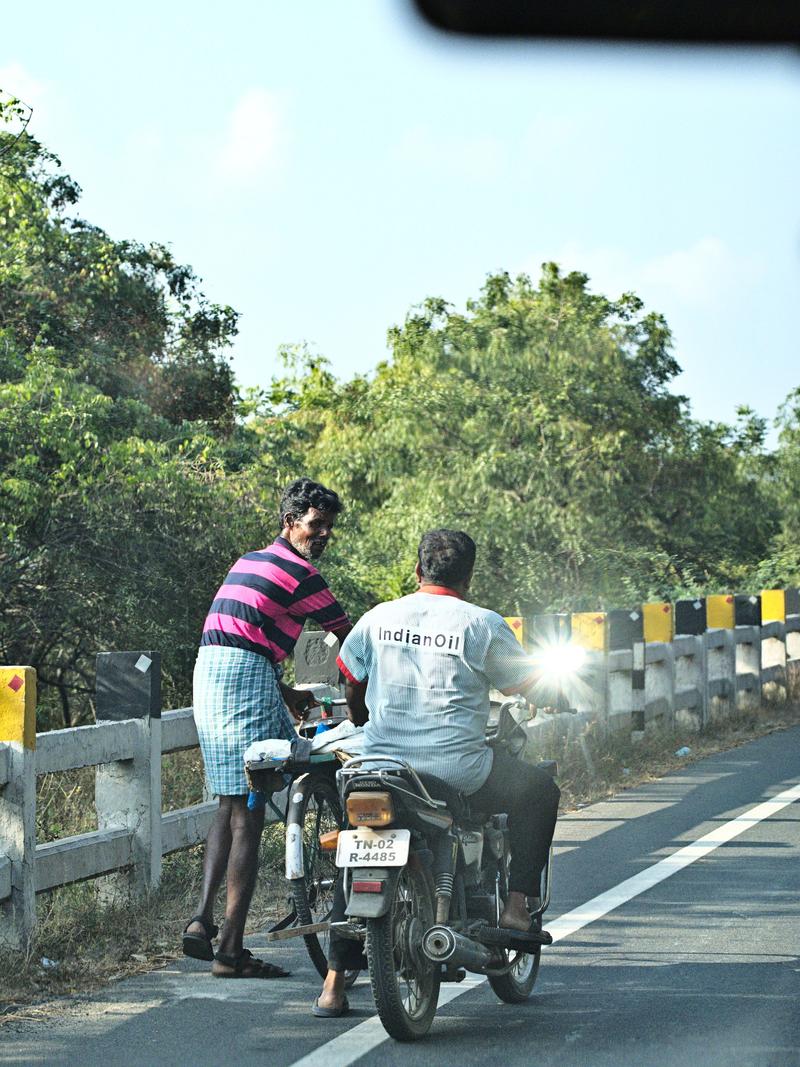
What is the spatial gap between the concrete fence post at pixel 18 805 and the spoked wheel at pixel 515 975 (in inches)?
72.9

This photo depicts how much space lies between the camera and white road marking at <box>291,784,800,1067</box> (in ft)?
17.8

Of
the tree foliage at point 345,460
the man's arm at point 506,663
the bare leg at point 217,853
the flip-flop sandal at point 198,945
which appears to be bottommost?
the flip-flop sandal at point 198,945

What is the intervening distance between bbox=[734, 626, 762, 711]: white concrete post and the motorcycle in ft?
40.5

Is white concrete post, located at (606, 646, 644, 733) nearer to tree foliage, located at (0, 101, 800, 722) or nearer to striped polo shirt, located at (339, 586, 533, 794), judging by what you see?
tree foliage, located at (0, 101, 800, 722)

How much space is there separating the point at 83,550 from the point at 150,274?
6.81 metres

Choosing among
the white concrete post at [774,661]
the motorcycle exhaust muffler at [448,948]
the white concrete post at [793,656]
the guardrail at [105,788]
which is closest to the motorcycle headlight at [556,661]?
the motorcycle exhaust muffler at [448,948]

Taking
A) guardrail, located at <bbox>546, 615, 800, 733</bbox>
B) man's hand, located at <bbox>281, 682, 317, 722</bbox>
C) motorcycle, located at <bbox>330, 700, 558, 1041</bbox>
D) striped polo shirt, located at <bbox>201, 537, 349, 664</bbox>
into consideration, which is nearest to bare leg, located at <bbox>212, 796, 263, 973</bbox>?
man's hand, located at <bbox>281, 682, 317, 722</bbox>

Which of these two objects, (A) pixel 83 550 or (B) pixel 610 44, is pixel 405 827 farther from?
(A) pixel 83 550

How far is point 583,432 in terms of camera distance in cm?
2875

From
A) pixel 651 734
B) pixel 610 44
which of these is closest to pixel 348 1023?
pixel 610 44

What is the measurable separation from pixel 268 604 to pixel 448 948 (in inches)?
67.4

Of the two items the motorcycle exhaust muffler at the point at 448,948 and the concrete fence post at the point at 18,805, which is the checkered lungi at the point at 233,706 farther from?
the motorcycle exhaust muffler at the point at 448,948

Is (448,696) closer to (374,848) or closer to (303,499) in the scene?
(374,848)

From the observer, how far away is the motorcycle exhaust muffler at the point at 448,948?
5488 mm
